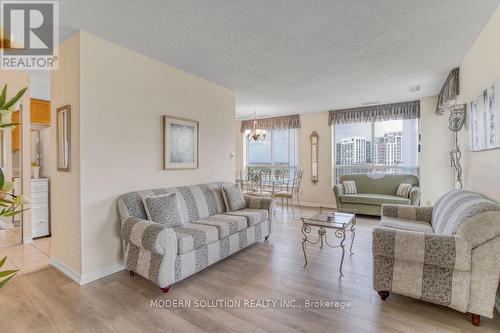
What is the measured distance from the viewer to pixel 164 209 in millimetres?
2783

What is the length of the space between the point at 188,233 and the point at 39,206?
2943 millimetres

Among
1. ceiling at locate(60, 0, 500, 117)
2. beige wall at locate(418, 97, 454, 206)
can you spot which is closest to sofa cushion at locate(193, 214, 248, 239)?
ceiling at locate(60, 0, 500, 117)

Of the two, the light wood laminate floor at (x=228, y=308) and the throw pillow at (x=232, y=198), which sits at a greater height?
the throw pillow at (x=232, y=198)

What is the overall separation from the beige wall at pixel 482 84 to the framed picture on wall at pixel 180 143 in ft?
11.4

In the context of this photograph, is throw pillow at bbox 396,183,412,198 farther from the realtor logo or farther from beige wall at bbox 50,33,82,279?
the realtor logo

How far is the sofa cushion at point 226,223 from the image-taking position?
2.95 metres

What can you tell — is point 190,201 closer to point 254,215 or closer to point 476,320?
point 254,215

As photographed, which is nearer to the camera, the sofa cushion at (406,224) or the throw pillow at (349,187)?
the sofa cushion at (406,224)

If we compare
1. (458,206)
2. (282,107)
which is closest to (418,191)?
(458,206)

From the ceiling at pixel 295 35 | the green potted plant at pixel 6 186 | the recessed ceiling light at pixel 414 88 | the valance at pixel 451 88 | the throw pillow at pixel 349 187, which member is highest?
the recessed ceiling light at pixel 414 88

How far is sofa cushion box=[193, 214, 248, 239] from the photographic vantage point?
116 inches

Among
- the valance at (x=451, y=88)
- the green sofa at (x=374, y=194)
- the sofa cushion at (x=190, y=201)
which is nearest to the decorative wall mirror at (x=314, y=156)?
the green sofa at (x=374, y=194)

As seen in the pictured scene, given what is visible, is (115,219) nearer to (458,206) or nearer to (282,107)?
(458,206)

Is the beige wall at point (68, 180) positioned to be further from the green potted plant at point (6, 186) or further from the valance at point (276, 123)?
the valance at point (276, 123)
